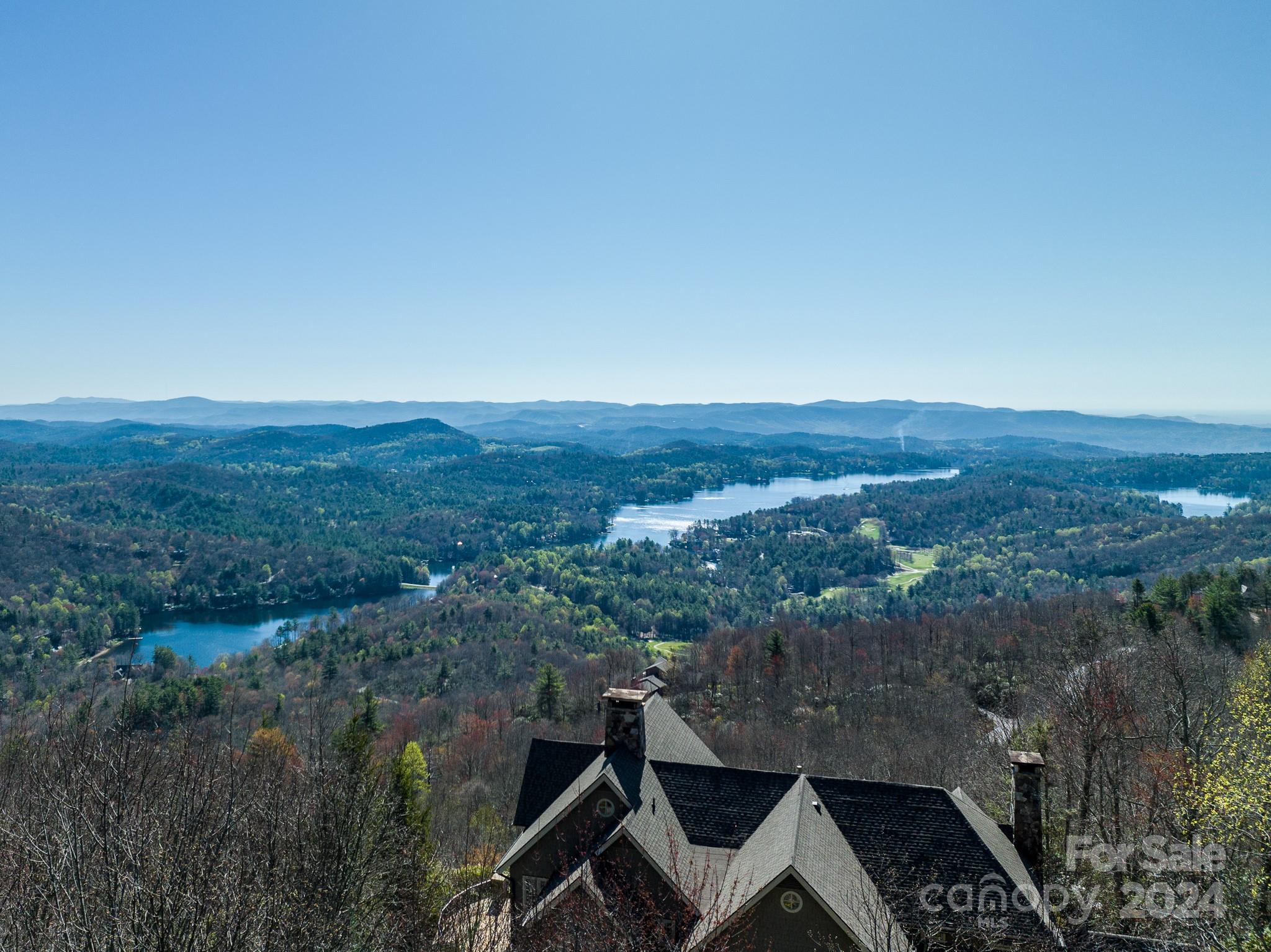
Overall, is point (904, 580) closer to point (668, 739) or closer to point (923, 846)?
point (668, 739)

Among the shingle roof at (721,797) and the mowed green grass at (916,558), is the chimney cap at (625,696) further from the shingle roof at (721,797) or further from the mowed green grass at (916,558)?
the mowed green grass at (916,558)

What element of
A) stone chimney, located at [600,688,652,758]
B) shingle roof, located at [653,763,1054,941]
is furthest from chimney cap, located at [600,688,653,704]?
shingle roof, located at [653,763,1054,941]

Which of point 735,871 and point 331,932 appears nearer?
point 331,932

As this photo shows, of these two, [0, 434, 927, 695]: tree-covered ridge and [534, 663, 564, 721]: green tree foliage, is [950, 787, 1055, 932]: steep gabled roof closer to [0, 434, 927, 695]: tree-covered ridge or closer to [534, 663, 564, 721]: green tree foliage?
→ [534, 663, 564, 721]: green tree foliage

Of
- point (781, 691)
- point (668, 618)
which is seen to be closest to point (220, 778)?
point (781, 691)

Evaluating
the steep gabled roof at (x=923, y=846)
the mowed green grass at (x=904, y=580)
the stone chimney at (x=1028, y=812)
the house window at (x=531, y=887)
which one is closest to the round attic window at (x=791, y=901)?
the steep gabled roof at (x=923, y=846)

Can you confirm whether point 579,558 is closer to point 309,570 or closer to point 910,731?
point 309,570

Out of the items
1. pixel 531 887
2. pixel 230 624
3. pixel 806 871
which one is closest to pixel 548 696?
pixel 531 887
